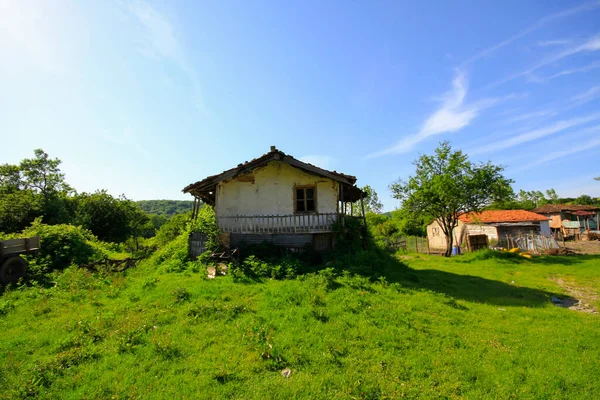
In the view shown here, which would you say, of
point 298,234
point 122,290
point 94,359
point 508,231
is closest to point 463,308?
point 298,234

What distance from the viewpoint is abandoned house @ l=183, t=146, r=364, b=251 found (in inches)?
573

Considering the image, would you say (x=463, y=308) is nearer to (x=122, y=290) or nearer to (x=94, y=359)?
(x=94, y=359)

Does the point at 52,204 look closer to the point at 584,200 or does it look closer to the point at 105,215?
the point at 105,215

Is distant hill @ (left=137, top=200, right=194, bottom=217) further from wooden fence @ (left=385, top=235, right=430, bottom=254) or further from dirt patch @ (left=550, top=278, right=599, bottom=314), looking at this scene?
dirt patch @ (left=550, top=278, right=599, bottom=314)

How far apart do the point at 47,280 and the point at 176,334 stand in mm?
9442

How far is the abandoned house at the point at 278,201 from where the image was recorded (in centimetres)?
1455

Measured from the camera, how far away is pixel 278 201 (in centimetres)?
1557

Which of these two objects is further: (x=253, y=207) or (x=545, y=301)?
(x=253, y=207)

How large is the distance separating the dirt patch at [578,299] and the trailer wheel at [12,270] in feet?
68.7

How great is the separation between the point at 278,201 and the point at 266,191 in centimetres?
85

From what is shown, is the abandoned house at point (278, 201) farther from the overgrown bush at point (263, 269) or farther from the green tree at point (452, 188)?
the green tree at point (452, 188)

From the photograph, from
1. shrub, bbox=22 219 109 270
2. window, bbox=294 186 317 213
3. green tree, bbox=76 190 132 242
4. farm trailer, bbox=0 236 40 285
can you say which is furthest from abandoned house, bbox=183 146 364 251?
green tree, bbox=76 190 132 242

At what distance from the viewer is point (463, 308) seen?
9289 mm

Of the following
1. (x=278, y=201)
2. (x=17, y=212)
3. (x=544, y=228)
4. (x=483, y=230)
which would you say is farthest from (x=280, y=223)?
(x=544, y=228)
